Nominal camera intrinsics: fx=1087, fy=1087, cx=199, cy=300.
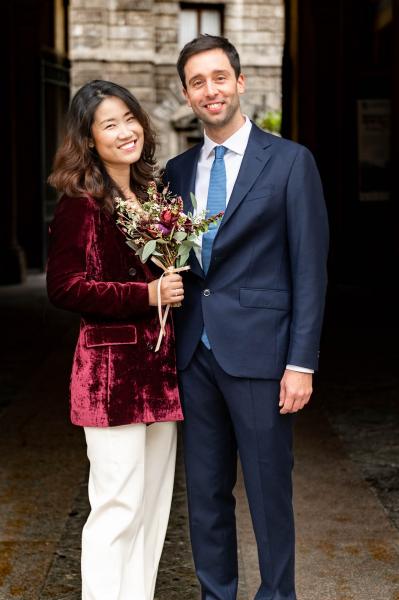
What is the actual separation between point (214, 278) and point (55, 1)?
18.1m

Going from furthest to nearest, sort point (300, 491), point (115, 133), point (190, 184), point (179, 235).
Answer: point (300, 491), point (190, 184), point (115, 133), point (179, 235)

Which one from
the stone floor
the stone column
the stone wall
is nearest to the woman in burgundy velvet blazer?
the stone floor

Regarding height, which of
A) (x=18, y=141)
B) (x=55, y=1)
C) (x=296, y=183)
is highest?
(x=55, y=1)

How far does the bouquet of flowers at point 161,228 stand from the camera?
316 centimetres

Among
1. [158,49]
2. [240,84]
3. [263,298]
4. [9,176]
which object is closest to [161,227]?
[263,298]

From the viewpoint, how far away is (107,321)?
3289 millimetres

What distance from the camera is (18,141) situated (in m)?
18.3

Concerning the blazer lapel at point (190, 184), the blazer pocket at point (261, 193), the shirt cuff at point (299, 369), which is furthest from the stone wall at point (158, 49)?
the shirt cuff at point (299, 369)

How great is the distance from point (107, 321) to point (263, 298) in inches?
19.2

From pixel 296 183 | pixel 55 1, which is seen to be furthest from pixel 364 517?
pixel 55 1

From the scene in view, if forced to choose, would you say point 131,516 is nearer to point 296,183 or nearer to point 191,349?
point 191,349

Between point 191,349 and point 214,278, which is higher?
point 214,278

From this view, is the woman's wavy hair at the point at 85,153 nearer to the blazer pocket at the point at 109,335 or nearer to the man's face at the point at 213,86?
the man's face at the point at 213,86

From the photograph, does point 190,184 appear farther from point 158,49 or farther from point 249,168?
point 158,49
